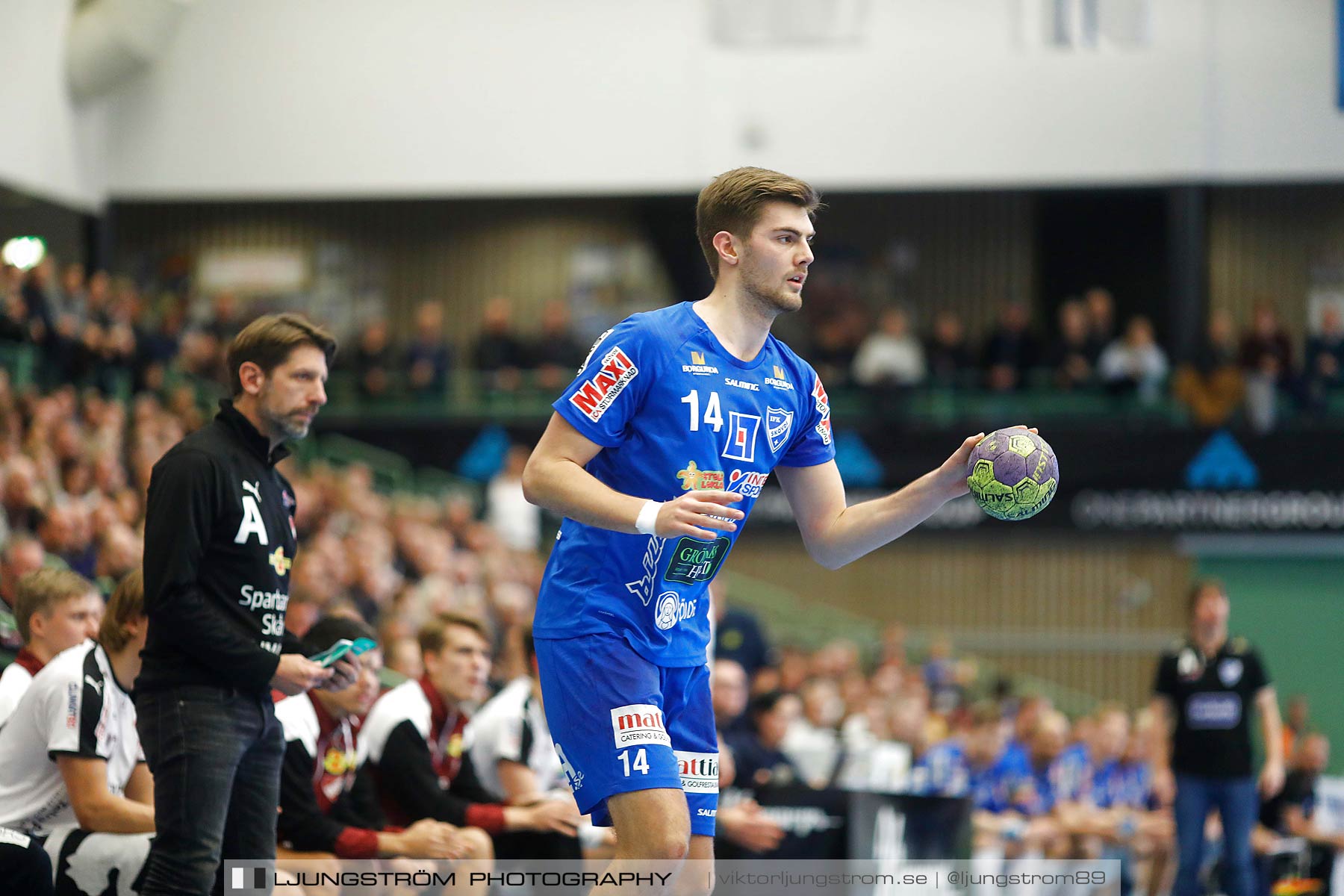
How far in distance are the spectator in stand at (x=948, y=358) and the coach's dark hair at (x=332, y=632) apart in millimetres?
17465

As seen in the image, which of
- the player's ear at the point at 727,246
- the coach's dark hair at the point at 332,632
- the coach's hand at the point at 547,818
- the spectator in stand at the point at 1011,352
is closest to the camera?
the player's ear at the point at 727,246

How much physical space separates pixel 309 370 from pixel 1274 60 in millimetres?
21422

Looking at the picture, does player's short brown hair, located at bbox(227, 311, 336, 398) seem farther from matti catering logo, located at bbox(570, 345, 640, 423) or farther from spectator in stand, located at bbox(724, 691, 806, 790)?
spectator in stand, located at bbox(724, 691, 806, 790)

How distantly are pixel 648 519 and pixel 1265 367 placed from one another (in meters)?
19.1

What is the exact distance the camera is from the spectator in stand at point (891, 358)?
22828mm

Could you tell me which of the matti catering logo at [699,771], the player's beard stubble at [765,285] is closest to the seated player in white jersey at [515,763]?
the matti catering logo at [699,771]

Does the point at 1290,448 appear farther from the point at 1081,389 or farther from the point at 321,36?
the point at 321,36

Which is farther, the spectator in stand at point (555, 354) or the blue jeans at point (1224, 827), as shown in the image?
the spectator in stand at point (555, 354)

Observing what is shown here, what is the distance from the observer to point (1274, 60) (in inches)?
907

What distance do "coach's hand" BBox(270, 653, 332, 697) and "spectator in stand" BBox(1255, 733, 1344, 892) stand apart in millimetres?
8096

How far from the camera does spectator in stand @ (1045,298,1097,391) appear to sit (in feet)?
73.3

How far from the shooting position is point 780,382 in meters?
4.69

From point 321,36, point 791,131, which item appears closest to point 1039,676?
point 791,131

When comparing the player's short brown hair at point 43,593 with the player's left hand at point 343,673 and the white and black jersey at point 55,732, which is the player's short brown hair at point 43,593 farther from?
the player's left hand at point 343,673
